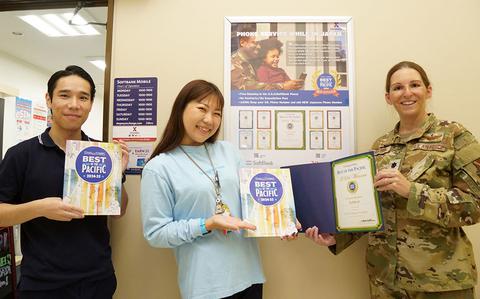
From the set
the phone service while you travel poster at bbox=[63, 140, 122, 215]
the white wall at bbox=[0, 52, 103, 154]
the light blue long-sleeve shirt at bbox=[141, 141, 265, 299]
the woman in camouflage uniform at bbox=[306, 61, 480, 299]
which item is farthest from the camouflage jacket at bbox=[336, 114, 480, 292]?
the white wall at bbox=[0, 52, 103, 154]

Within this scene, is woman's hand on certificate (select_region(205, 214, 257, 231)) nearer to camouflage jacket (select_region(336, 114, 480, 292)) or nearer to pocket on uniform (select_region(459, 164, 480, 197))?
camouflage jacket (select_region(336, 114, 480, 292))

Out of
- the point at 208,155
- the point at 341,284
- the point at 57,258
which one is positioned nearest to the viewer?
the point at 57,258

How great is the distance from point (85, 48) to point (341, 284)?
423cm

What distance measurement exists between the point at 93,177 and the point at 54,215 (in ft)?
0.65

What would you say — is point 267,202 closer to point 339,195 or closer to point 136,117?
point 339,195

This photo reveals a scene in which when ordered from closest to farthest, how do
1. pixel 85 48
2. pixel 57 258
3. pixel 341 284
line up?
pixel 57 258
pixel 341 284
pixel 85 48

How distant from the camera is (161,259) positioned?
1766 millimetres

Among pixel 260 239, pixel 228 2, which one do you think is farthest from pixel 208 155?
pixel 228 2

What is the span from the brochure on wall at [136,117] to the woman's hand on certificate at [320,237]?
95cm

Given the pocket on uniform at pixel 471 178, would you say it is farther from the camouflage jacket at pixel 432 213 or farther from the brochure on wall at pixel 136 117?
the brochure on wall at pixel 136 117

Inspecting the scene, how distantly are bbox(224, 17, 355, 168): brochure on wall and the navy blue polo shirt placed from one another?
838mm

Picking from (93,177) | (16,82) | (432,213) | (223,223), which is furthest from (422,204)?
(16,82)

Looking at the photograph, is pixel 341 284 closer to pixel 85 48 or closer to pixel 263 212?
pixel 263 212

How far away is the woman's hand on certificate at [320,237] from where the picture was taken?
4.77 feet
